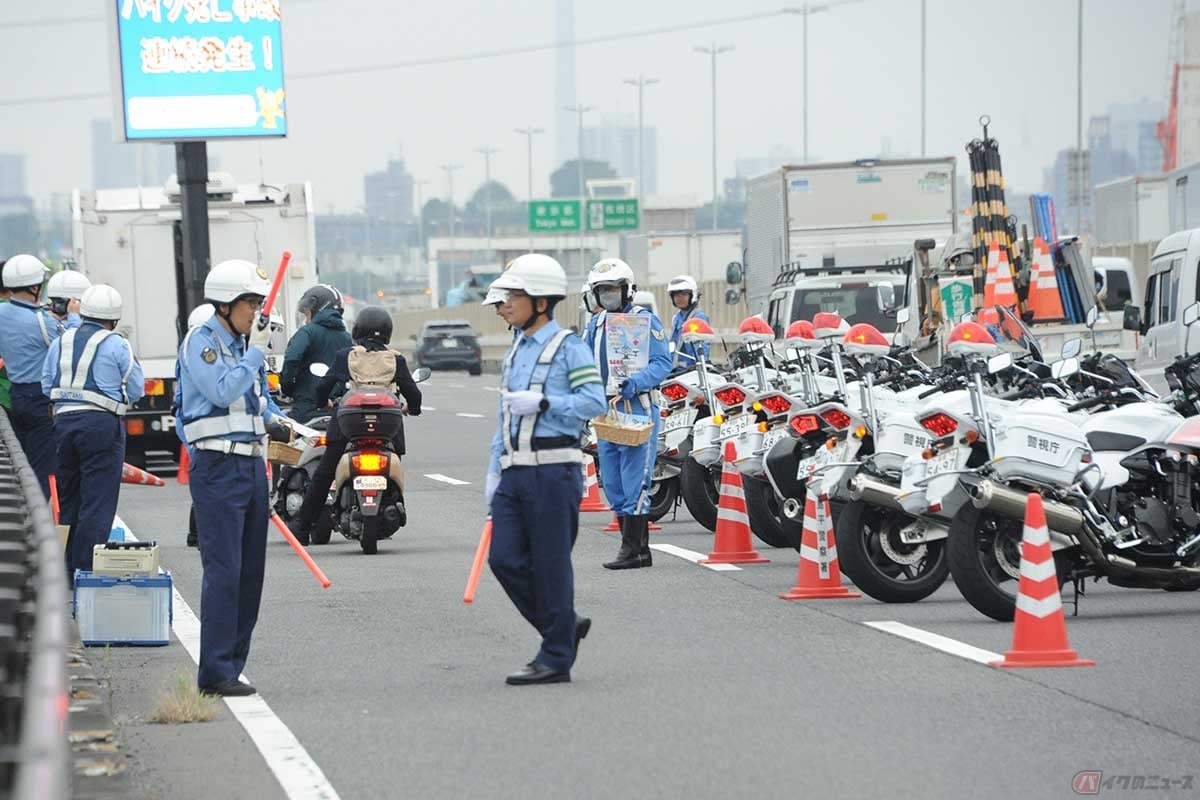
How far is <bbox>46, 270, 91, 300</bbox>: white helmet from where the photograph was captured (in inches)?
618

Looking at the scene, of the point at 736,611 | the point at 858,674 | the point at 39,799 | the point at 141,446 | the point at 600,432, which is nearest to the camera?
the point at 39,799

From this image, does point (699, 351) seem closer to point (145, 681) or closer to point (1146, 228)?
point (145, 681)

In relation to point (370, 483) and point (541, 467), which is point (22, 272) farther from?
point (541, 467)

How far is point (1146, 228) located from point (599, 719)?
1653 inches

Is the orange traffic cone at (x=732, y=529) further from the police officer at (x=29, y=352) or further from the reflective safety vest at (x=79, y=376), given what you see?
the police officer at (x=29, y=352)

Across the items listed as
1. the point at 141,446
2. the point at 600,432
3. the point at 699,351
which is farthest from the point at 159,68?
the point at 600,432

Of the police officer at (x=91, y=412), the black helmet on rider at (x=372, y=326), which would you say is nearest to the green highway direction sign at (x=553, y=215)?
the black helmet on rider at (x=372, y=326)

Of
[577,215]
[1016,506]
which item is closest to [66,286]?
[1016,506]

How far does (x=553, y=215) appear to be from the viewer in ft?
297

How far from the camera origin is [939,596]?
40.5 feet

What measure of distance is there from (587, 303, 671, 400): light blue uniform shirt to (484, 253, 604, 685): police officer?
14.3 feet

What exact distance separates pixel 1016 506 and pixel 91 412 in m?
5.28

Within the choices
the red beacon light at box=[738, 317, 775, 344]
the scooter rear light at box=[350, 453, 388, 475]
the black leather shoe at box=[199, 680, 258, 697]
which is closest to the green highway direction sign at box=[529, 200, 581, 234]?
the red beacon light at box=[738, 317, 775, 344]

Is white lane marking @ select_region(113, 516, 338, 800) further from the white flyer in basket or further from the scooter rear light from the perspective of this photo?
the scooter rear light
